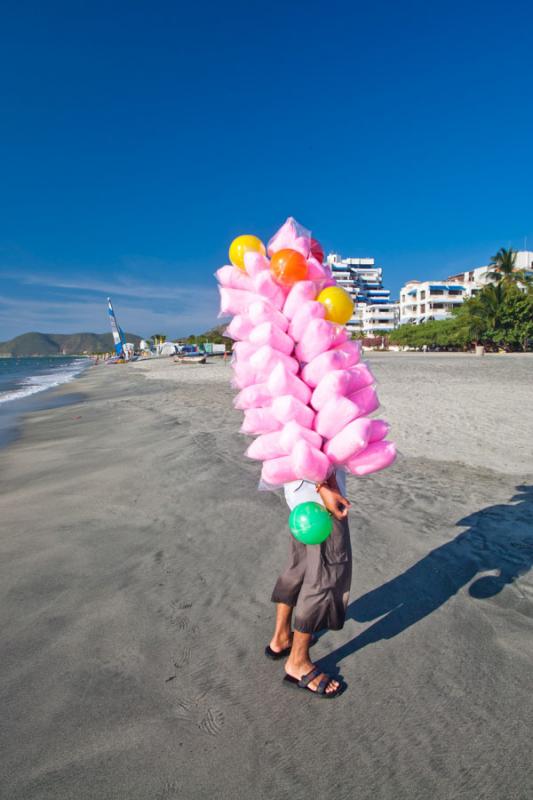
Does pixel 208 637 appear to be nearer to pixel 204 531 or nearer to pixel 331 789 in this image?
pixel 331 789

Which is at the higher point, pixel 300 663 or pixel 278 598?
pixel 278 598

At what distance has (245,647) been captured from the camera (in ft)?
8.96

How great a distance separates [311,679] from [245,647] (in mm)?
549

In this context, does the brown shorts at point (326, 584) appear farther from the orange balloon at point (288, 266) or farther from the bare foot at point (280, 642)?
the orange balloon at point (288, 266)

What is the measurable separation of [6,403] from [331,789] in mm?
22001

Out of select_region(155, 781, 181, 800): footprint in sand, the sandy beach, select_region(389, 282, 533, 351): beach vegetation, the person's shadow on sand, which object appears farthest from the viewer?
select_region(389, 282, 533, 351): beach vegetation

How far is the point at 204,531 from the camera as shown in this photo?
4434 millimetres

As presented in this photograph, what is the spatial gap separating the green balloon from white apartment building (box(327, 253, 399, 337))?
87.6 meters

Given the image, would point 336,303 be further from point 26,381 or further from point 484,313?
point 484,313

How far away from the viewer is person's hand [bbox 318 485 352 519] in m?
2.17

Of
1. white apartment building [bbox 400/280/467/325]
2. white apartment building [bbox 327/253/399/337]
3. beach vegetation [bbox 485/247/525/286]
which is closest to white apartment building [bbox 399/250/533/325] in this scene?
white apartment building [bbox 400/280/467/325]

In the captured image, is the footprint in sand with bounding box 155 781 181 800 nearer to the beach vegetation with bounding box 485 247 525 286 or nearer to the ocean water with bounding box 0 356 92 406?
the ocean water with bounding box 0 356 92 406

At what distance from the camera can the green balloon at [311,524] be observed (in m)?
2.14

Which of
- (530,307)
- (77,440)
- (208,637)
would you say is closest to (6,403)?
(77,440)
